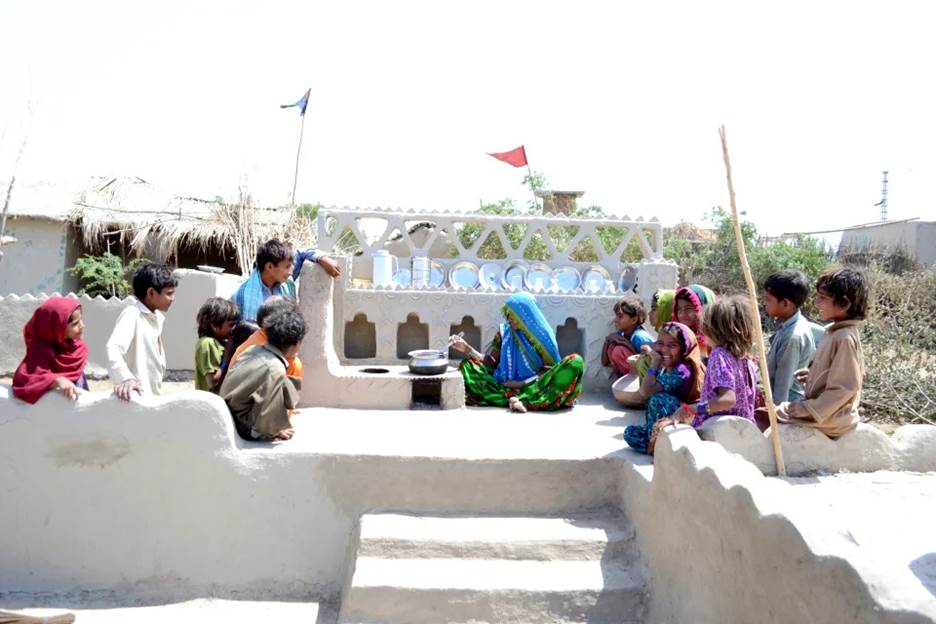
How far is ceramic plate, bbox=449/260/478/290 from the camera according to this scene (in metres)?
7.09

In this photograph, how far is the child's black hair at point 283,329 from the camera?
13.6 feet

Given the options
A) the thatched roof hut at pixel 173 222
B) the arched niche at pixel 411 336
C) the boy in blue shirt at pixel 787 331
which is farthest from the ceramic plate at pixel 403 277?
the thatched roof hut at pixel 173 222

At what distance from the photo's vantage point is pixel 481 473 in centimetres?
390

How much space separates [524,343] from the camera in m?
5.96

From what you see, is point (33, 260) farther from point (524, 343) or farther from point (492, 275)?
point (524, 343)

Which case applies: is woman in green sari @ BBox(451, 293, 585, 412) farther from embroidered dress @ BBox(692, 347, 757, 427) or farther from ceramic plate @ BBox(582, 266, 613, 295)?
embroidered dress @ BBox(692, 347, 757, 427)

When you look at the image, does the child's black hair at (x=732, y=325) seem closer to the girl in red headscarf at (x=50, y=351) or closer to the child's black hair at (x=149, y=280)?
the child's black hair at (x=149, y=280)

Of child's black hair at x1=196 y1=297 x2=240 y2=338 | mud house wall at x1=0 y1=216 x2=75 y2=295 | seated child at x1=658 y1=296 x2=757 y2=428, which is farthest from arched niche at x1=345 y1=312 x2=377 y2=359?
mud house wall at x1=0 y1=216 x2=75 y2=295

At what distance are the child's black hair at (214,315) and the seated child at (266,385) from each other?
599mm

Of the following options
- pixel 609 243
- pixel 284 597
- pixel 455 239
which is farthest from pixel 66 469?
pixel 609 243

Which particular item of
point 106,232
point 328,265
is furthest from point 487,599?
point 106,232

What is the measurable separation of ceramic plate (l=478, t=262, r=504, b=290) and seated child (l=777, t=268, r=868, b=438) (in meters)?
3.66

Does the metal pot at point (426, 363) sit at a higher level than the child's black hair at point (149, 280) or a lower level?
lower

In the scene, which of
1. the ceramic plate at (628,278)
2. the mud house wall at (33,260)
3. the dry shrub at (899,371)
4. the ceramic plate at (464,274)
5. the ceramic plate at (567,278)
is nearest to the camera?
the ceramic plate at (567,278)
